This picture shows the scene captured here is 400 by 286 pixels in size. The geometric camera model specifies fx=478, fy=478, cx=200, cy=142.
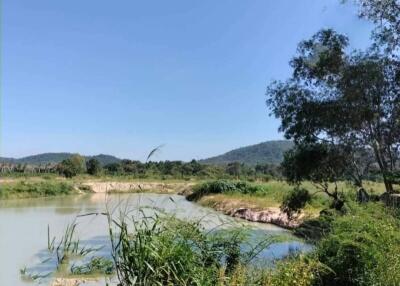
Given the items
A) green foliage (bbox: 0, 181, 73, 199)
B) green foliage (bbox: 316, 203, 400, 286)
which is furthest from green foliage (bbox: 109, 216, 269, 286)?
green foliage (bbox: 0, 181, 73, 199)

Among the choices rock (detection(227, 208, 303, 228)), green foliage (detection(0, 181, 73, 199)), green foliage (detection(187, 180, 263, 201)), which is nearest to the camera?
rock (detection(227, 208, 303, 228))

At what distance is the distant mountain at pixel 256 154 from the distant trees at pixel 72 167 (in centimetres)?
6781

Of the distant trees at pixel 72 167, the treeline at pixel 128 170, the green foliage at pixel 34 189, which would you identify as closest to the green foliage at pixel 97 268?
the green foliage at pixel 34 189

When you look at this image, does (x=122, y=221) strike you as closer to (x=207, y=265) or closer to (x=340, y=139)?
(x=207, y=265)

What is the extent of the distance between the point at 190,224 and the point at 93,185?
41.0 meters

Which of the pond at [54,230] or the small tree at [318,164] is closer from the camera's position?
the pond at [54,230]

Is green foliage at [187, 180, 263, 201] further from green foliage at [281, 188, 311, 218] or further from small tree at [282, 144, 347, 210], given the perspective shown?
small tree at [282, 144, 347, 210]

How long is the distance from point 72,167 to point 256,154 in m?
88.1

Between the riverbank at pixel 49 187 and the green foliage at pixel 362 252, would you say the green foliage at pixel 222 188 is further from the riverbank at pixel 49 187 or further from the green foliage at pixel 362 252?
the green foliage at pixel 362 252

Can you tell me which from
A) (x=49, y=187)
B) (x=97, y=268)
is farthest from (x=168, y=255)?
(x=49, y=187)

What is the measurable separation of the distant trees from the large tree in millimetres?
→ 41228

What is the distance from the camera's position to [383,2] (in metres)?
13.4

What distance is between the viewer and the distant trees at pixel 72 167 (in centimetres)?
5356

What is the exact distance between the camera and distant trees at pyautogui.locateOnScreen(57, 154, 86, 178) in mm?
53559
